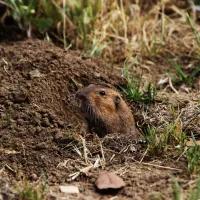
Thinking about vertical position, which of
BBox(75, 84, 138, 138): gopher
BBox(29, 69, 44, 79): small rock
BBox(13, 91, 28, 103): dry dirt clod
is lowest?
BBox(75, 84, 138, 138): gopher

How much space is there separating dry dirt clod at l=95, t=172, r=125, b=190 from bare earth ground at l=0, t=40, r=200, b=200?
6 cm

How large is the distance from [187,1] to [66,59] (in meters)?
3.01

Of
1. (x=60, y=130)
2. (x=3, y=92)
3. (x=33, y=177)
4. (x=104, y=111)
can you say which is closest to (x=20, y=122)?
(x=60, y=130)

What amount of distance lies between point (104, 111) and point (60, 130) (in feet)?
2.66

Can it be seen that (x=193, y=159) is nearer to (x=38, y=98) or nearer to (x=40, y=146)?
(x=40, y=146)

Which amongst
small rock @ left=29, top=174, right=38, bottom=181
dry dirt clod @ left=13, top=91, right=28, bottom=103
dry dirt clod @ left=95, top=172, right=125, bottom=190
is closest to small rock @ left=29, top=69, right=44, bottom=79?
dry dirt clod @ left=13, top=91, right=28, bottom=103

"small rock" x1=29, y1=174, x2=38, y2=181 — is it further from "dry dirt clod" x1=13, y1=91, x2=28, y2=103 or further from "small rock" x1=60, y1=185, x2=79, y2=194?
"dry dirt clod" x1=13, y1=91, x2=28, y2=103

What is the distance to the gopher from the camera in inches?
230

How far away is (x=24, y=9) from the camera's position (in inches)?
272

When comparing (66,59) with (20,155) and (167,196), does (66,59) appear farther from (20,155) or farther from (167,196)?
(167,196)

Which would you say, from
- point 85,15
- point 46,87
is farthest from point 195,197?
point 85,15

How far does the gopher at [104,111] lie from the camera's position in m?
5.84

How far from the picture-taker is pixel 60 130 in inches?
210

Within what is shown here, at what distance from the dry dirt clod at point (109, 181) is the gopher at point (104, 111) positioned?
1.36m
